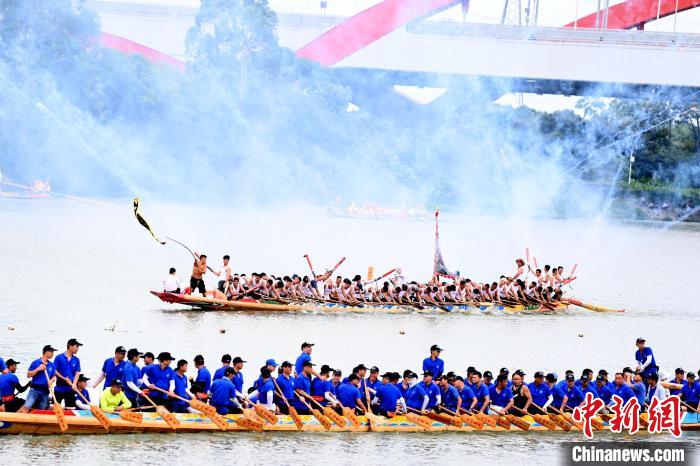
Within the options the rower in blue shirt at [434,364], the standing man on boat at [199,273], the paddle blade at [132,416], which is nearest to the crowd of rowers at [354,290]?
the standing man on boat at [199,273]

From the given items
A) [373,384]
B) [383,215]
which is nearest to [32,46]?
[383,215]

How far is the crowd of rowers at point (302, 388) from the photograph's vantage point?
49.9ft

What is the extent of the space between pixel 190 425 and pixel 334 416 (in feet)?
6.22

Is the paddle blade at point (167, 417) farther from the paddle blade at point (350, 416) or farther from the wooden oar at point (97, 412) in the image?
the paddle blade at point (350, 416)

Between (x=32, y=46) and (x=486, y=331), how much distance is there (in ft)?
105

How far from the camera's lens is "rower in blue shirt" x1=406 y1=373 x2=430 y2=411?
16.7m

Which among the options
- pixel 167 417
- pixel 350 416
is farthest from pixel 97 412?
pixel 350 416

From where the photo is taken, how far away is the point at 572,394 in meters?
17.3

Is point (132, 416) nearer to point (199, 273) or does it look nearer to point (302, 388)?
point (302, 388)

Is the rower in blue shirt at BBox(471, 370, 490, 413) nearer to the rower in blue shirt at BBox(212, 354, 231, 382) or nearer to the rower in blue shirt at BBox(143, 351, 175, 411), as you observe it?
the rower in blue shirt at BBox(212, 354, 231, 382)

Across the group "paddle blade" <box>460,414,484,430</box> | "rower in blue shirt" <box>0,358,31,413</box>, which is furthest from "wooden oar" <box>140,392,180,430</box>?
"paddle blade" <box>460,414,484,430</box>

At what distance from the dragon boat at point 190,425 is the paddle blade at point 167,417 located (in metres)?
0.03

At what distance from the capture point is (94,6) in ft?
218

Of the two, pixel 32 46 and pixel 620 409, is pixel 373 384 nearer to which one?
pixel 620 409
